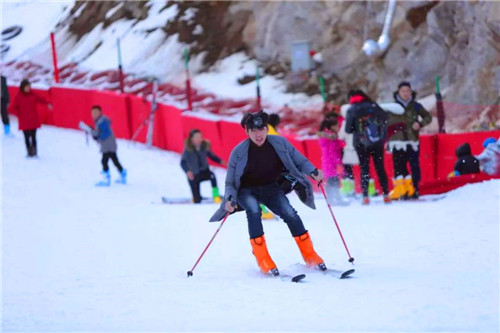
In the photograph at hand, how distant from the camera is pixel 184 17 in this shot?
2702 centimetres

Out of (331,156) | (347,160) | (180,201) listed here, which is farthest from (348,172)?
(180,201)

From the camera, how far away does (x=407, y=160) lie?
12.3m

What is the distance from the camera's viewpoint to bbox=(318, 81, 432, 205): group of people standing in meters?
12.0

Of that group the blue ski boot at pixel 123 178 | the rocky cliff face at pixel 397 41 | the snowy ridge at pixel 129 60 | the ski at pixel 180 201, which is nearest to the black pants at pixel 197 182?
the ski at pixel 180 201

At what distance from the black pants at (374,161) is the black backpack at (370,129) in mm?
93

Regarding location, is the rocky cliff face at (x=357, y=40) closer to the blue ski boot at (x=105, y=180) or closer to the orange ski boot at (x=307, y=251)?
the blue ski boot at (x=105, y=180)

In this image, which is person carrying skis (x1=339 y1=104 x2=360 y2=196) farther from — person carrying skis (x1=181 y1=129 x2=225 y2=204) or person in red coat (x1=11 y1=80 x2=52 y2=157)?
person in red coat (x1=11 y1=80 x2=52 y2=157)

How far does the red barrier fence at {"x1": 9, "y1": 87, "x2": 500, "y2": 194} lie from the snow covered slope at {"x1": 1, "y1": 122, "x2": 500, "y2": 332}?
1.63 m

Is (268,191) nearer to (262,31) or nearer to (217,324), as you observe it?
(217,324)

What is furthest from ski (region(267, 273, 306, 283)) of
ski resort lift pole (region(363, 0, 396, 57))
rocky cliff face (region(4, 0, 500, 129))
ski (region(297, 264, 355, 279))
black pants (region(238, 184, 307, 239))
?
ski resort lift pole (region(363, 0, 396, 57))

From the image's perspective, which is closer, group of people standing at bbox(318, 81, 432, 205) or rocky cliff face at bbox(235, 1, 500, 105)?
group of people standing at bbox(318, 81, 432, 205)

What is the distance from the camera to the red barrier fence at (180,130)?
530 inches

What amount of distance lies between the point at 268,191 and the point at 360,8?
48.6ft

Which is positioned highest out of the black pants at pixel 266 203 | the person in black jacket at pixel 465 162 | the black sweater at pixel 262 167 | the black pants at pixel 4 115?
the black sweater at pixel 262 167
